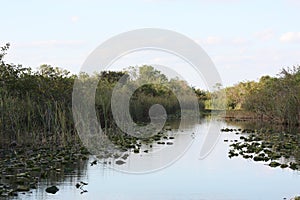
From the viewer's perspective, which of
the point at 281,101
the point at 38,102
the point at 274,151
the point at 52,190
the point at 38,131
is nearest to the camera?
the point at 52,190

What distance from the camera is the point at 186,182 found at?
923 centimetres

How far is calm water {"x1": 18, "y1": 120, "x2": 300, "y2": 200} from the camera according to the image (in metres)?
7.97

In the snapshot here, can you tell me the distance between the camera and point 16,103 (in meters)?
13.4

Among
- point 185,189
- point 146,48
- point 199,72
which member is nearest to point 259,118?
point 199,72

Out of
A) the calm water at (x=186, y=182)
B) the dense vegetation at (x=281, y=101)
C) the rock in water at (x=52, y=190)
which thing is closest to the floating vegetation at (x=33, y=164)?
the rock in water at (x=52, y=190)

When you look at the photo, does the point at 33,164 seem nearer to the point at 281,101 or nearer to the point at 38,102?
the point at 38,102

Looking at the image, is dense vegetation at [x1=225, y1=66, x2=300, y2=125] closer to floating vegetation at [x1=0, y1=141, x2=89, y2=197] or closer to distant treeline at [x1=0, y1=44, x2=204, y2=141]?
distant treeline at [x1=0, y1=44, x2=204, y2=141]

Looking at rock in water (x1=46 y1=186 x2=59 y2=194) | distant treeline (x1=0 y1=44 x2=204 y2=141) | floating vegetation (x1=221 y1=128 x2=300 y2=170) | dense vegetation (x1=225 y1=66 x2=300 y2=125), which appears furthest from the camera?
dense vegetation (x1=225 y1=66 x2=300 y2=125)

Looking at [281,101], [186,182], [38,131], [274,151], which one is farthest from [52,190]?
[281,101]

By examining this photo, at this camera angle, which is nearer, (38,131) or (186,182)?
(186,182)

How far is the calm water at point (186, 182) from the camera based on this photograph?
7973 mm

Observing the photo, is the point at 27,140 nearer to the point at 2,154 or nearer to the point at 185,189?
the point at 2,154

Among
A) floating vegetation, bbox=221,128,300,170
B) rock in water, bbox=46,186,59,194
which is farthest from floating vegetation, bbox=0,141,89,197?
floating vegetation, bbox=221,128,300,170

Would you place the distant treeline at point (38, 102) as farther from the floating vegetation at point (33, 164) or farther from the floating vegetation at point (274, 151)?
the floating vegetation at point (274, 151)
